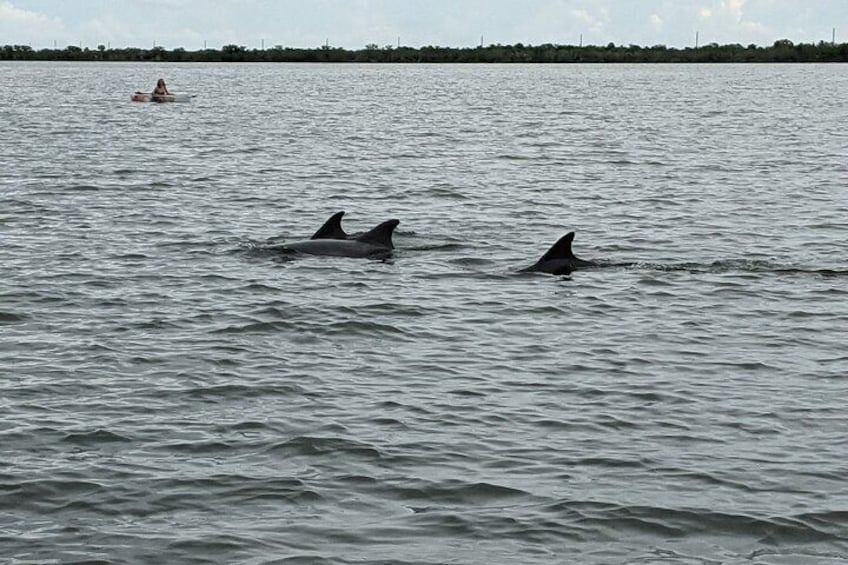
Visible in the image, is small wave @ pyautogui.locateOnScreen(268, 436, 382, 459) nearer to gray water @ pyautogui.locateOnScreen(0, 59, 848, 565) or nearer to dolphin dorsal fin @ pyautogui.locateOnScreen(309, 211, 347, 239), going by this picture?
gray water @ pyautogui.locateOnScreen(0, 59, 848, 565)

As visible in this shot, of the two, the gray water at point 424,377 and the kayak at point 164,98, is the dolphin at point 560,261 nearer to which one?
the gray water at point 424,377

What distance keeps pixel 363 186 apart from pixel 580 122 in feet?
104

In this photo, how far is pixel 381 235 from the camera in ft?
73.0

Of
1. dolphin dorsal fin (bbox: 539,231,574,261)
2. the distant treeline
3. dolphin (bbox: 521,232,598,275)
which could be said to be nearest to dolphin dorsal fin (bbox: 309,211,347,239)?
dolphin (bbox: 521,232,598,275)

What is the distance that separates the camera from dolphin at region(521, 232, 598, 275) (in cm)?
2064

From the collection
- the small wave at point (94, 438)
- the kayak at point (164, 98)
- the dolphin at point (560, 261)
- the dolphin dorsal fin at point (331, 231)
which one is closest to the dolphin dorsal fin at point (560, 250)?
the dolphin at point (560, 261)

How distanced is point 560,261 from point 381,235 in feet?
9.36

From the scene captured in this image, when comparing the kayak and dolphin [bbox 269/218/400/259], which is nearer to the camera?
dolphin [bbox 269/218/400/259]

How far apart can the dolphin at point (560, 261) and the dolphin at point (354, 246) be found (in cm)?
225

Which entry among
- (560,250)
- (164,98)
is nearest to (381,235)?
(560,250)

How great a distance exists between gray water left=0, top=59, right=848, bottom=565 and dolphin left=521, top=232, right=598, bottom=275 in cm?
28

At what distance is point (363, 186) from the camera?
34.7 m

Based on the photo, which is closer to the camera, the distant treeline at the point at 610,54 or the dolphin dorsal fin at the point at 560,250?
the dolphin dorsal fin at the point at 560,250

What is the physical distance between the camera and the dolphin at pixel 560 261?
67.7ft
